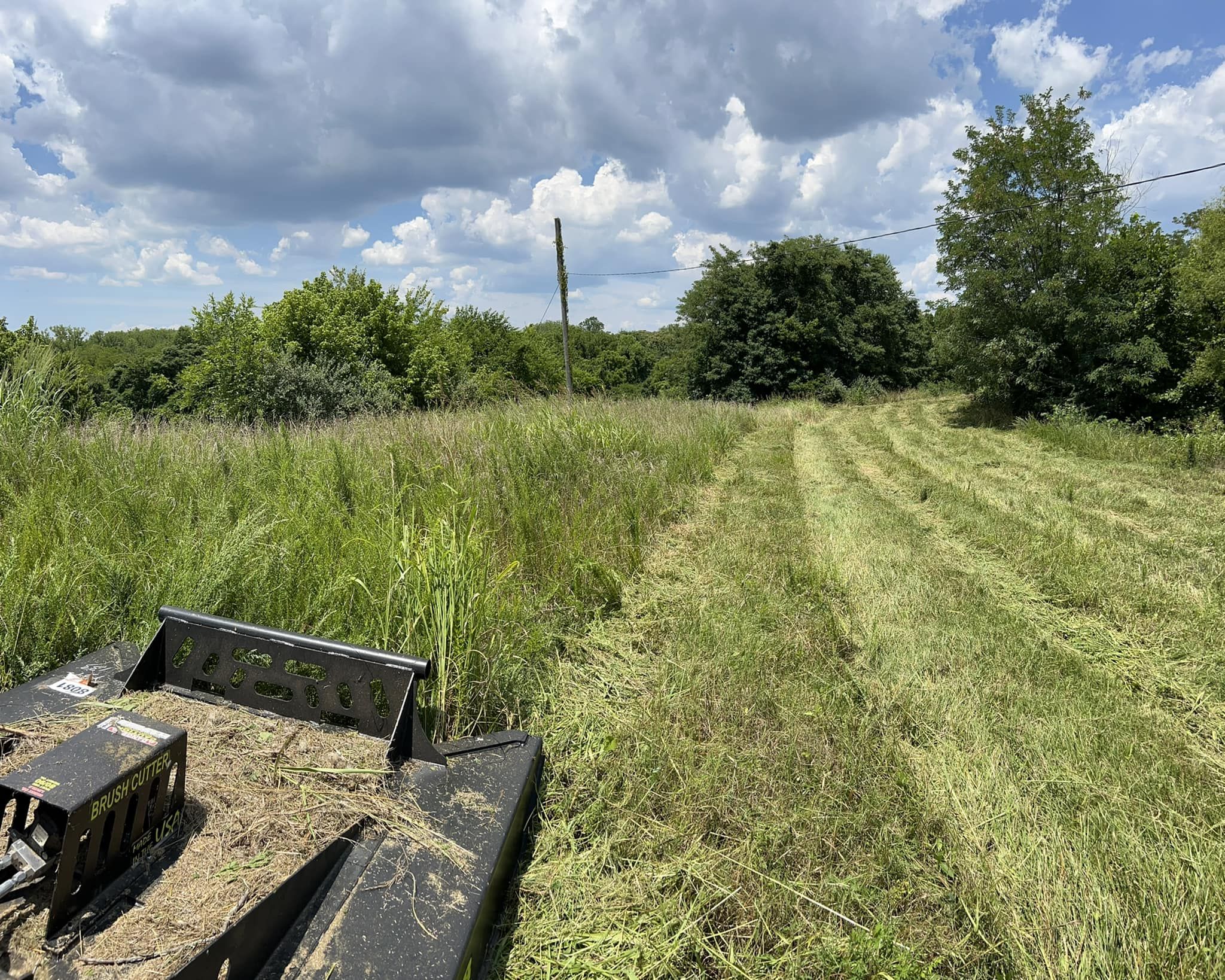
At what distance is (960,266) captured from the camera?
17.9 metres

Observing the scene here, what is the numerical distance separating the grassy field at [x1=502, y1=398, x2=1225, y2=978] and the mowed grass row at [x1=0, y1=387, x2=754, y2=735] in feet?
1.19

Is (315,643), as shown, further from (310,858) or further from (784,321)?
(784,321)

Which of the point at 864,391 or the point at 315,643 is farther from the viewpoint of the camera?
the point at 864,391

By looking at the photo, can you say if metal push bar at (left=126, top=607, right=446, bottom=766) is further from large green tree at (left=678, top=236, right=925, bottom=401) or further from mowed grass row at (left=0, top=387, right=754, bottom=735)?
large green tree at (left=678, top=236, right=925, bottom=401)

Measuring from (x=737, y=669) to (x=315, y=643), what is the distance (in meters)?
2.01

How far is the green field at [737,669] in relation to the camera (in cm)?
190

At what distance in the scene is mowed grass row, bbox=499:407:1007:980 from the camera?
5.95 ft

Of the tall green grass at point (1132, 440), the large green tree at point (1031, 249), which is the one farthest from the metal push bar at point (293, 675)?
the large green tree at point (1031, 249)

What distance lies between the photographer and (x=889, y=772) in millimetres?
2529

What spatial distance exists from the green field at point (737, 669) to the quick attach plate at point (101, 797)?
3.29ft

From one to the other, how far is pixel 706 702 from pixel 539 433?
446 centimetres

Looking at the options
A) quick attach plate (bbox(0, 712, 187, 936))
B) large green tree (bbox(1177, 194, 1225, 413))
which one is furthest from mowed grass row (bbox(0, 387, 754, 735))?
large green tree (bbox(1177, 194, 1225, 413))

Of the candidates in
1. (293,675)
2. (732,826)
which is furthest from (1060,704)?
(293,675)

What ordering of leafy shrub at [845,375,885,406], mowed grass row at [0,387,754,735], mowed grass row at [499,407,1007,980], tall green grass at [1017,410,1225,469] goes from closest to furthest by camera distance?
mowed grass row at [499,407,1007,980] → mowed grass row at [0,387,754,735] → tall green grass at [1017,410,1225,469] → leafy shrub at [845,375,885,406]
